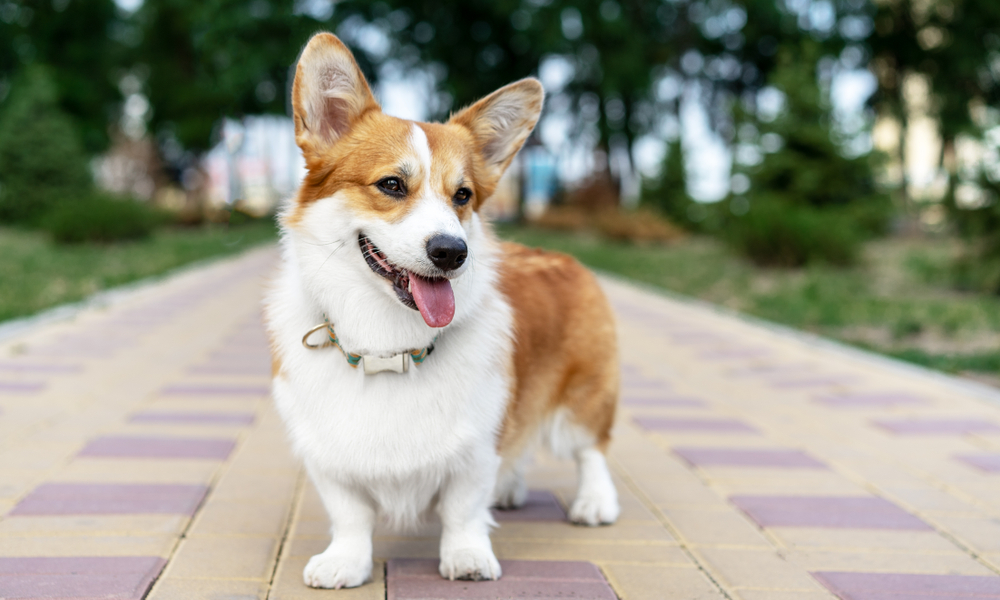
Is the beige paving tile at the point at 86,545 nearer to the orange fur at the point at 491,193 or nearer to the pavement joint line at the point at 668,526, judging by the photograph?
the orange fur at the point at 491,193

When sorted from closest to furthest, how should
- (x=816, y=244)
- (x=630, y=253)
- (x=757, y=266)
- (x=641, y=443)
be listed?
1. (x=641, y=443)
2. (x=816, y=244)
3. (x=757, y=266)
4. (x=630, y=253)

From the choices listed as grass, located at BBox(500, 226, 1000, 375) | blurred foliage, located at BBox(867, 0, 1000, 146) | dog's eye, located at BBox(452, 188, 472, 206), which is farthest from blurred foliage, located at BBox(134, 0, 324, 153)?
blurred foliage, located at BBox(867, 0, 1000, 146)

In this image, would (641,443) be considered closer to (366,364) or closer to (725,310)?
(366,364)

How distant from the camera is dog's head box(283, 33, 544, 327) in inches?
89.6

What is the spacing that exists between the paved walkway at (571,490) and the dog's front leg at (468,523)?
0.05m

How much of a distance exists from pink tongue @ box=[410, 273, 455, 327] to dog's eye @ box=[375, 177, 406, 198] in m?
0.25

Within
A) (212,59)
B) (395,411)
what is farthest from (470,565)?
(212,59)

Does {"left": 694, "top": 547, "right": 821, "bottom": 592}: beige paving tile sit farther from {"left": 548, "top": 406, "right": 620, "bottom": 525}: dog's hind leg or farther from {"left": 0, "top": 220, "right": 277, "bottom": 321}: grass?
{"left": 0, "top": 220, "right": 277, "bottom": 321}: grass

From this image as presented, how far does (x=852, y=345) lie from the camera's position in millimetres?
6723

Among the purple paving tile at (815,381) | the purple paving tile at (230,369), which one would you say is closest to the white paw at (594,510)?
the purple paving tile at (815,381)

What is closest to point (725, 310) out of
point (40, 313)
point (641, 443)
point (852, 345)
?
point (852, 345)

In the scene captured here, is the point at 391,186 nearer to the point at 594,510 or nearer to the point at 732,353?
the point at 594,510

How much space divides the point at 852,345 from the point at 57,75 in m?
28.3

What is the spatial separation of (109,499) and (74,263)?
372 inches
